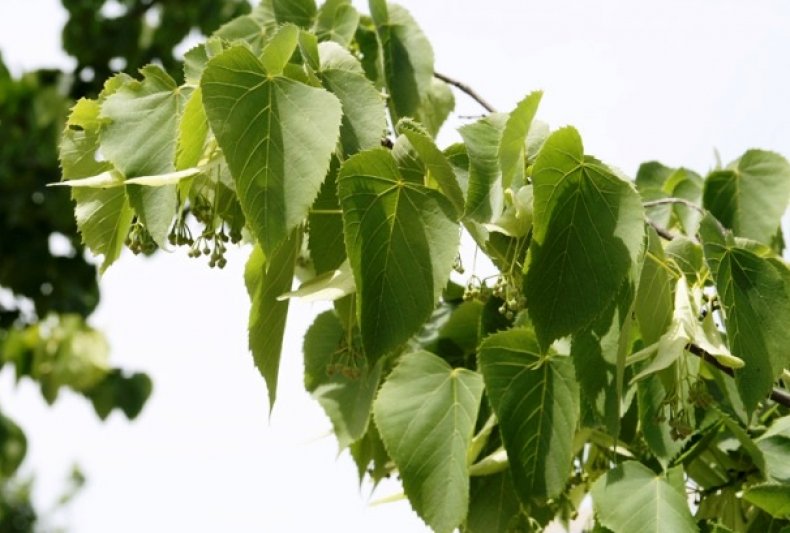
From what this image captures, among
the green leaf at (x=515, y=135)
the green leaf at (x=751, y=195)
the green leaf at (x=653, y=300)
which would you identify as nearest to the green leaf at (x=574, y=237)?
the green leaf at (x=515, y=135)

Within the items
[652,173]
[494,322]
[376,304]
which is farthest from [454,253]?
[652,173]

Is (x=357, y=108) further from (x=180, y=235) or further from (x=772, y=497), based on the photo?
(x=772, y=497)

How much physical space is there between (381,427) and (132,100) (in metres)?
0.40

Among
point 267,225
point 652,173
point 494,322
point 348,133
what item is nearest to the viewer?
point 267,225

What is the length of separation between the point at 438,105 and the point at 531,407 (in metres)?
0.70

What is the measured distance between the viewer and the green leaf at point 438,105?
172 cm

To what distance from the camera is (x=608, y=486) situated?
1.15 meters

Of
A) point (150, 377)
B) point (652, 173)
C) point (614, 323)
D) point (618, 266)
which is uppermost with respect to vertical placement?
point (618, 266)

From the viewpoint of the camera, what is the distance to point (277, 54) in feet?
3.16

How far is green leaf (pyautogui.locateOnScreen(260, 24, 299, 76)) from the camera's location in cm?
96

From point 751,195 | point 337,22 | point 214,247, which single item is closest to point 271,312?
point 214,247

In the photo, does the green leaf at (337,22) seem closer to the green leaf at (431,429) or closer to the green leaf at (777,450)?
the green leaf at (431,429)

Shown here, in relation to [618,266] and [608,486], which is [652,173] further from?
[618,266]

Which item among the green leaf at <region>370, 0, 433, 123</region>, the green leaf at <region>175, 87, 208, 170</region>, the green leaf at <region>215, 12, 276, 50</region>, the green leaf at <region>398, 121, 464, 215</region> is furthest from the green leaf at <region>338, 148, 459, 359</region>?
the green leaf at <region>215, 12, 276, 50</region>
